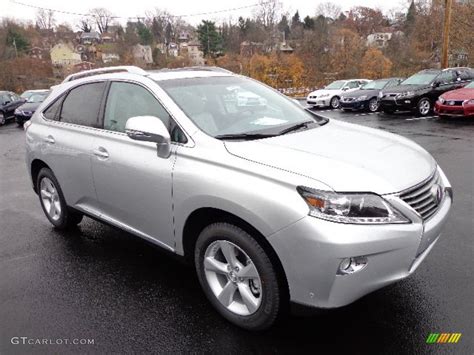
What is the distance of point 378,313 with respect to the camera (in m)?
2.90

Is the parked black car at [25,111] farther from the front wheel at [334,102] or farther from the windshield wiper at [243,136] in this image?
the windshield wiper at [243,136]

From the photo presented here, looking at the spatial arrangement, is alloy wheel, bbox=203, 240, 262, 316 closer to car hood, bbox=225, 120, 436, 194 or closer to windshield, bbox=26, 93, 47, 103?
car hood, bbox=225, 120, 436, 194

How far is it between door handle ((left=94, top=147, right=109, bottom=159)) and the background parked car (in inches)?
695

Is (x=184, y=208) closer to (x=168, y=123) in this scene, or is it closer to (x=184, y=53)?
(x=168, y=123)

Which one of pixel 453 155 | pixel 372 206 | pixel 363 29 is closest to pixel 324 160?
pixel 372 206

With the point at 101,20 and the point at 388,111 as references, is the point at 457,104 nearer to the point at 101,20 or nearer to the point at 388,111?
the point at 388,111

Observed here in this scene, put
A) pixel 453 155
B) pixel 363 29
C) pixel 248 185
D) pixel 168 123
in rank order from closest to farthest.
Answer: pixel 248 185 < pixel 168 123 < pixel 453 155 < pixel 363 29

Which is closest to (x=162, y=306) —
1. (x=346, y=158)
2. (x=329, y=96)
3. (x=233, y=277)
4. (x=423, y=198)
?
(x=233, y=277)

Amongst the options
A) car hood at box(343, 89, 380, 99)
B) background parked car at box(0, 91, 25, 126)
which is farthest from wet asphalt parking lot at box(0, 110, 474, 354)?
background parked car at box(0, 91, 25, 126)

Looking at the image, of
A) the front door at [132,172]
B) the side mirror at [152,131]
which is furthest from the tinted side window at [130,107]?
the side mirror at [152,131]

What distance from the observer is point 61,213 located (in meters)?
4.50

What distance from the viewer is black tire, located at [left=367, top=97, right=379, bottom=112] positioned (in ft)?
56.6

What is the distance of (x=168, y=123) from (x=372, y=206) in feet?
5.35

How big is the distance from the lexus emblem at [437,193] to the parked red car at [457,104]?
11168 mm
